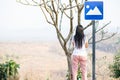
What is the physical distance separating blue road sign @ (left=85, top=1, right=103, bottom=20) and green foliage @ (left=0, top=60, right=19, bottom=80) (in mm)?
6472

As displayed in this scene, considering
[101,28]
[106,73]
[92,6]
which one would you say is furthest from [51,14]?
[106,73]

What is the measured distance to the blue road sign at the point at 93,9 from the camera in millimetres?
15461

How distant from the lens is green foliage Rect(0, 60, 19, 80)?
21234 mm

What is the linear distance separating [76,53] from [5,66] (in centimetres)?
693

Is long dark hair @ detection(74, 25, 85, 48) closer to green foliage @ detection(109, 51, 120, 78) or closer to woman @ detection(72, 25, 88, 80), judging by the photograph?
woman @ detection(72, 25, 88, 80)

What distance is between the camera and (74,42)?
Answer: 15.3 m

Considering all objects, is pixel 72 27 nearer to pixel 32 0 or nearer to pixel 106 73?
pixel 32 0

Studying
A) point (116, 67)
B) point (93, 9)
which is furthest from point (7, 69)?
point (93, 9)

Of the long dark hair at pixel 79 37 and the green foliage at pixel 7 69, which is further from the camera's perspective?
the green foliage at pixel 7 69

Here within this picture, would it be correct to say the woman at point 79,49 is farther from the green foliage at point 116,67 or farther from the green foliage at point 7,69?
the green foliage at point 116,67

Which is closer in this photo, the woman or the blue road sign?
the woman

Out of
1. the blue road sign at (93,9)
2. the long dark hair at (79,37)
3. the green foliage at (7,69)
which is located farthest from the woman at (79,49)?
the green foliage at (7,69)

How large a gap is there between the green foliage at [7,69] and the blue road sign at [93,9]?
647 centimetres

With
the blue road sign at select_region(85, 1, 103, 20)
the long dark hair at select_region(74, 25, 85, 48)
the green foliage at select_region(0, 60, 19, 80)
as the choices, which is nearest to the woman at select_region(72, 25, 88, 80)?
the long dark hair at select_region(74, 25, 85, 48)
